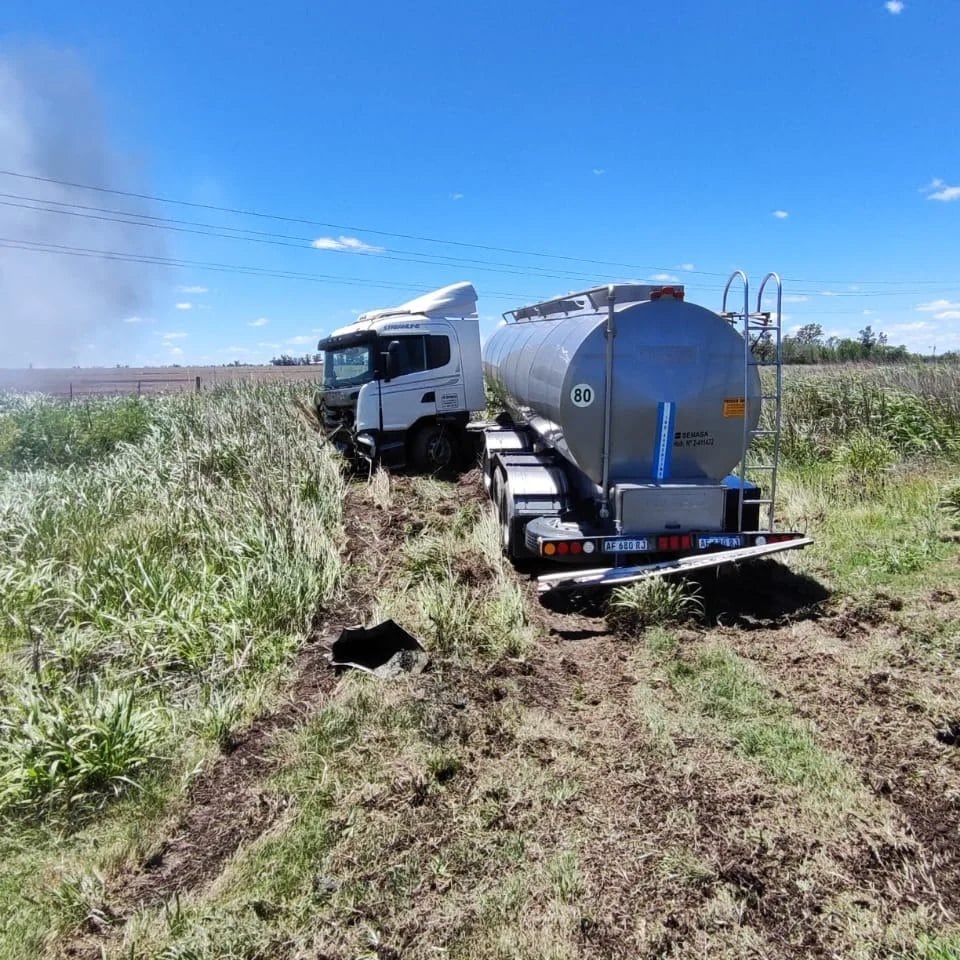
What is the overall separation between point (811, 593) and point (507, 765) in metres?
3.72

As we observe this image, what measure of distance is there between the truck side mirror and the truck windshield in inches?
11.8

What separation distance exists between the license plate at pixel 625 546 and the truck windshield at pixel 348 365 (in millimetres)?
6416

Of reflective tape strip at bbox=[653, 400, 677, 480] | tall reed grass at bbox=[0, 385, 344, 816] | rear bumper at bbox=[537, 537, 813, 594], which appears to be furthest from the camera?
reflective tape strip at bbox=[653, 400, 677, 480]

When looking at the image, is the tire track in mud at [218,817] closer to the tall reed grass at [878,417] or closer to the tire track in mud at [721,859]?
the tire track in mud at [721,859]

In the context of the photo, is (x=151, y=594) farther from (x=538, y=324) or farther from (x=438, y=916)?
(x=538, y=324)

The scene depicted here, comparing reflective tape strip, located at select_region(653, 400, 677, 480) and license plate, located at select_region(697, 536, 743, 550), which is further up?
reflective tape strip, located at select_region(653, 400, 677, 480)

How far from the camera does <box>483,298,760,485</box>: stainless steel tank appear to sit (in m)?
5.73

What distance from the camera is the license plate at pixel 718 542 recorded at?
18.9 feet

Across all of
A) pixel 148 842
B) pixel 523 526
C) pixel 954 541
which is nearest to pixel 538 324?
pixel 523 526

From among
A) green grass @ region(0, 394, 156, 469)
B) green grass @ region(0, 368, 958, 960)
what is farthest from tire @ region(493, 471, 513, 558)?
green grass @ region(0, 394, 156, 469)

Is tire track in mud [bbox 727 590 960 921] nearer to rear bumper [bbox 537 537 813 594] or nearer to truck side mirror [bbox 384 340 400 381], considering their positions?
rear bumper [bbox 537 537 813 594]

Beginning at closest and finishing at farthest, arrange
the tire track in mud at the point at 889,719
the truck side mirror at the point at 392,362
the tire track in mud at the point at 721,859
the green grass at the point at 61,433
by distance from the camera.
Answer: the tire track in mud at the point at 721,859 → the tire track in mud at the point at 889,719 → the green grass at the point at 61,433 → the truck side mirror at the point at 392,362

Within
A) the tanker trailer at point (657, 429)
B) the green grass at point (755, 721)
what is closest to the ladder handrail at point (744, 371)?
the tanker trailer at point (657, 429)

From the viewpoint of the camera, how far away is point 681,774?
10.6 feet
